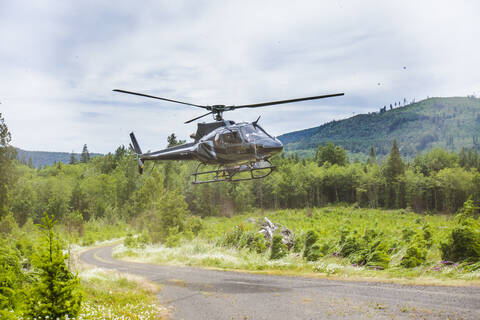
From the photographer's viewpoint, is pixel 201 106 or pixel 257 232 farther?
pixel 257 232

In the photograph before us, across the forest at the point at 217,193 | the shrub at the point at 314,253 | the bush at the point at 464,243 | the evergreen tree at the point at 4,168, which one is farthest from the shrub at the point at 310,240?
the evergreen tree at the point at 4,168

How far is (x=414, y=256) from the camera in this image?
13.4 m

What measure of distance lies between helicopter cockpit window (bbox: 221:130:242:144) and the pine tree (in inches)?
271

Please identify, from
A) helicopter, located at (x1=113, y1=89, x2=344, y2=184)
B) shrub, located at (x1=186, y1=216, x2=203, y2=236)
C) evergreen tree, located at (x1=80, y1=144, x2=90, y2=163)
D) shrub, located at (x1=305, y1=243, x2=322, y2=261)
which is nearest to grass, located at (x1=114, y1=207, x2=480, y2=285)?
shrub, located at (x1=305, y1=243, x2=322, y2=261)

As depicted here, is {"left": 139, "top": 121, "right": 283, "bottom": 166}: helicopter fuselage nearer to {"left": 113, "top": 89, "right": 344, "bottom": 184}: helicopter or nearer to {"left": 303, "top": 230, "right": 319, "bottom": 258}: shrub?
{"left": 113, "top": 89, "right": 344, "bottom": 184}: helicopter

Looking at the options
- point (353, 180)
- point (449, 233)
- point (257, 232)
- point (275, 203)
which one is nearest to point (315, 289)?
point (449, 233)

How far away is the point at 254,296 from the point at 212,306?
1610 millimetres

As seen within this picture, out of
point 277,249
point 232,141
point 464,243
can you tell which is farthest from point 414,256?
point 232,141

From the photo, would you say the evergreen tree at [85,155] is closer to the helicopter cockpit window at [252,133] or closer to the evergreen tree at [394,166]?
the evergreen tree at [394,166]

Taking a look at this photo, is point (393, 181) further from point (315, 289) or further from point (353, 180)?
point (315, 289)

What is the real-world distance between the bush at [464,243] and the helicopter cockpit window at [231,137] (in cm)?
868

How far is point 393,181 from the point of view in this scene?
67750 millimetres

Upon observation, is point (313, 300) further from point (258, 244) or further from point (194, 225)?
point (194, 225)

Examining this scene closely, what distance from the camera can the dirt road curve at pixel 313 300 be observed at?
898 cm
